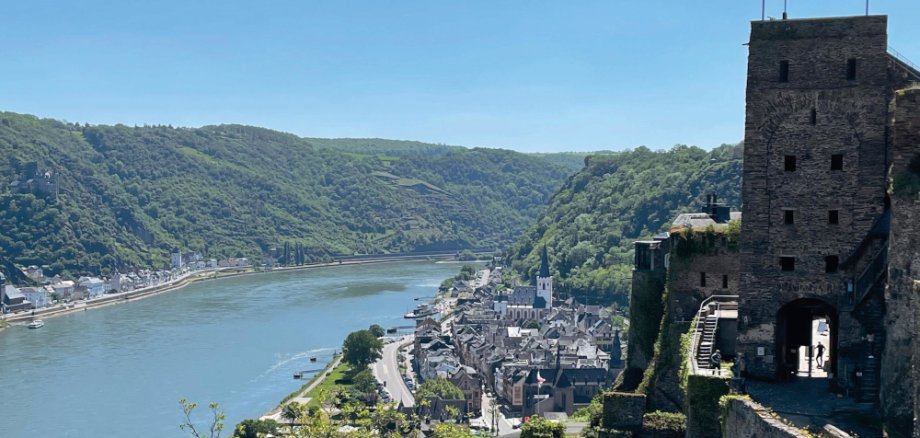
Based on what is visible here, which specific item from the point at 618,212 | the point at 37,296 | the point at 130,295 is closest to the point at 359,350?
the point at 618,212

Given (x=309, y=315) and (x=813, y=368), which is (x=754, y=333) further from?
(x=309, y=315)

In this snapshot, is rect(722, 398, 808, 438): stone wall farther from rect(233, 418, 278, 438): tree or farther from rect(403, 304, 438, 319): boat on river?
rect(403, 304, 438, 319): boat on river

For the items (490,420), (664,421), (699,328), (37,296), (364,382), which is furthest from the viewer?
(37,296)

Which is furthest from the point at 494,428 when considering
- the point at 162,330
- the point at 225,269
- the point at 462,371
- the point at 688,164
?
the point at 225,269

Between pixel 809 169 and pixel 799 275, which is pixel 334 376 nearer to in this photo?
pixel 799 275

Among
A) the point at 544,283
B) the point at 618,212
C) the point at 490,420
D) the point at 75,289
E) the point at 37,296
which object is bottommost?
the point at 490,420

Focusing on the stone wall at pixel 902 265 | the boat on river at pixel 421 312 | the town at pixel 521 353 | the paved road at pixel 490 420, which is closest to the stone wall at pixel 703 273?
the stone wall at pixel 902 265
